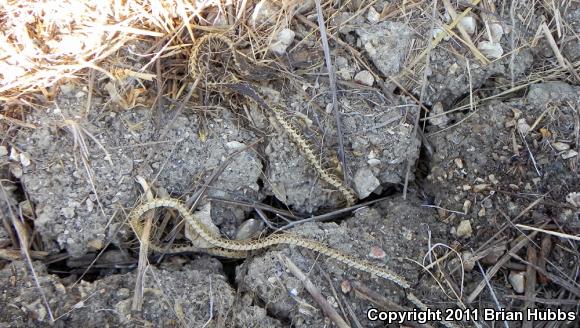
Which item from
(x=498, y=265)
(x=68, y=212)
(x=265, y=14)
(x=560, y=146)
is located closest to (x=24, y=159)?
(x=68, y=212)

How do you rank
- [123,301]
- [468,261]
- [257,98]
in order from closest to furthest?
1. [123,301]
2. [468,261]
3. [257,98]

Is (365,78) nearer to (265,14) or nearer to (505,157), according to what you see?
(265,14)

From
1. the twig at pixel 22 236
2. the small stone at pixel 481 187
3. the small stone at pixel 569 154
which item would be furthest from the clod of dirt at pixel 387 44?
the twig at pixel 22 236

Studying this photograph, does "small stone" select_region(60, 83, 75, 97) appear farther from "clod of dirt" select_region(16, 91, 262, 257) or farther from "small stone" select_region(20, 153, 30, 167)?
"small stone" select_region(20, 153, 30, 167)

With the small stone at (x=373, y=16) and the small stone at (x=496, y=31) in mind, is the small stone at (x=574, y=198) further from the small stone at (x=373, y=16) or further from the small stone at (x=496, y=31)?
the small stone at (x=373, y=16)

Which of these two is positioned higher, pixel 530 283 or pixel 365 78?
pixel 365 78

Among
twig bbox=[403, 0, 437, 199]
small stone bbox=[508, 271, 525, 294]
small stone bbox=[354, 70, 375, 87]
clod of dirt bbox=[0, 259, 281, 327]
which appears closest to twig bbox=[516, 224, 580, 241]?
small stone bbox=[508, 271, 525, 294]

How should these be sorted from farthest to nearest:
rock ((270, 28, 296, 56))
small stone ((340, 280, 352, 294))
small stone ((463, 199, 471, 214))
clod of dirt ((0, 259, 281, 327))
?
rock ((270, 28, 296, 56)) < small stone ((463, 199, 471, 214)) < small stone ((340, 280, 352, 294)) < clod of dirt ((0, 259, 281, 327))
